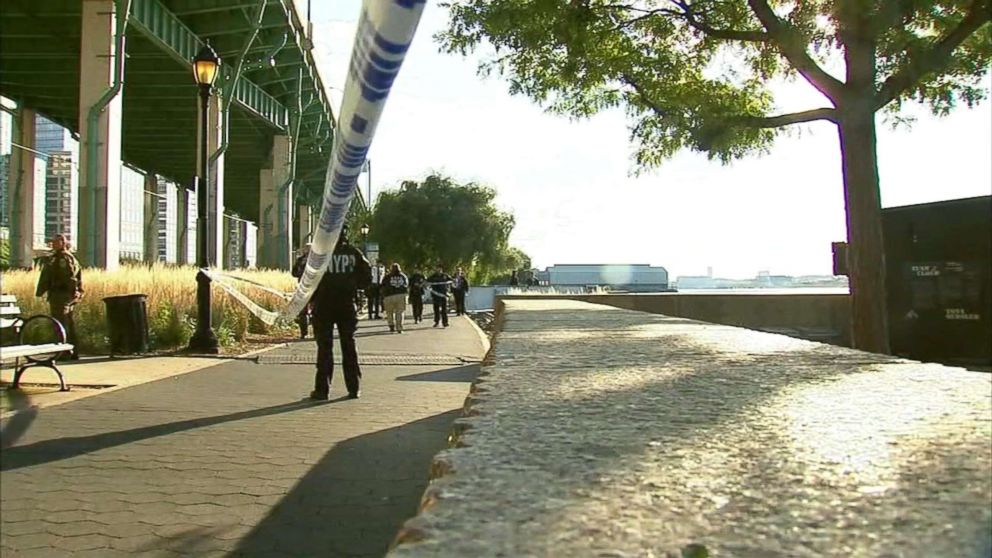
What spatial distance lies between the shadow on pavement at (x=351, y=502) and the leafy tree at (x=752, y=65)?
6789 mm

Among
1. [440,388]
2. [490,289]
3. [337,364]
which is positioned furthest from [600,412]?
[490,289]

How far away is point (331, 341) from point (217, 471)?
10.3 ft

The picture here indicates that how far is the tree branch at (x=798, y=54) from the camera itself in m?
9.94

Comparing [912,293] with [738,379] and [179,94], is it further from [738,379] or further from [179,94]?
[179,94]

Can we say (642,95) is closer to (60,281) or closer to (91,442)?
(60,281)

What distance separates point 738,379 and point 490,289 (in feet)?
135

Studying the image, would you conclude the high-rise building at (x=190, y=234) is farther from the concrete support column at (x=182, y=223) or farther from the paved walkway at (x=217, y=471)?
the paved walkway at (x=217, y=471)

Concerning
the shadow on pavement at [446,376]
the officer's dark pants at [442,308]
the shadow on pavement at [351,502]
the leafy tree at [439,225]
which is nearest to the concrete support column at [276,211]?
the officer's dark pants at [442,308]

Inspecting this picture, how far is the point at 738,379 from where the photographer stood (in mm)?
2668

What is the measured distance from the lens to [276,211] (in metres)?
33.5

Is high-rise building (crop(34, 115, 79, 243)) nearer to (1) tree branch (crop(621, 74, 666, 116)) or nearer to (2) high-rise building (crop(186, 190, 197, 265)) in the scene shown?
(1) tree branch (crop(621, 74, 666, 116))

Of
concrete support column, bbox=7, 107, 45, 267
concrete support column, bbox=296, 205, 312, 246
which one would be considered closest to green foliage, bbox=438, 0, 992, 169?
concrete support column, bbox=7, 107, 45, 267

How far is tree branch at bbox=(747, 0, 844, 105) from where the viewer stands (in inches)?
391

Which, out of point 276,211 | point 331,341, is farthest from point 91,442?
point 276,211
